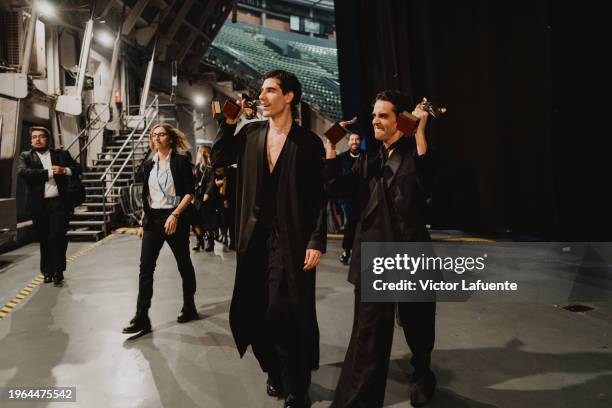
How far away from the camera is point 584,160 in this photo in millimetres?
5234

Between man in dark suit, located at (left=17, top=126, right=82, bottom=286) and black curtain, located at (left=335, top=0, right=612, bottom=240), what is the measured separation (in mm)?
4536

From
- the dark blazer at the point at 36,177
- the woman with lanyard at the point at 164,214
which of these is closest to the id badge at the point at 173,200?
the woman with lanyard at the point at 164,214

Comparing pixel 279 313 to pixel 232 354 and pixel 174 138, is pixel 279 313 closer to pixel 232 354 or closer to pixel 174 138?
pixel 232 354

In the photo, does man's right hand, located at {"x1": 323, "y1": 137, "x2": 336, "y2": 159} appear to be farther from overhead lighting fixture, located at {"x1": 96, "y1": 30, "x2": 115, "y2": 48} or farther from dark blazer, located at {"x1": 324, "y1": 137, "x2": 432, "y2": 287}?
overhead lighting fixture, located at {"x1": 96, "y1": 30, "x2": 115, "y2": 48}

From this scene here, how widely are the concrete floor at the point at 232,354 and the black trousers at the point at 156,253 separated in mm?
297

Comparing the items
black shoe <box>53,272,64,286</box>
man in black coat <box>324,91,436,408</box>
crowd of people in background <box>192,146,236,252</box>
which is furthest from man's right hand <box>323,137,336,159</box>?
crowd of people in background <box>192,146,236,252</box>

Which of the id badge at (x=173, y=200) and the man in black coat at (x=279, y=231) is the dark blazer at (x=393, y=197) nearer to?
the man in black coat at (x=279, y=231)

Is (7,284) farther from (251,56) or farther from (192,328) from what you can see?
(251,56)

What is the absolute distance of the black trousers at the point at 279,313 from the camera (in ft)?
7.51

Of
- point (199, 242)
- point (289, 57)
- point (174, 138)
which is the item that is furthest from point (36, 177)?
point (289, 57)

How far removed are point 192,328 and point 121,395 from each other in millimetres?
1188

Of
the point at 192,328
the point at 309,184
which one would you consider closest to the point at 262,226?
the point at 309,184

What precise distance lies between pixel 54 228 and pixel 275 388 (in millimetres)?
4131

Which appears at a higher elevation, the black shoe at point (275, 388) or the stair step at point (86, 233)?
the stair step at point (86, 233)
